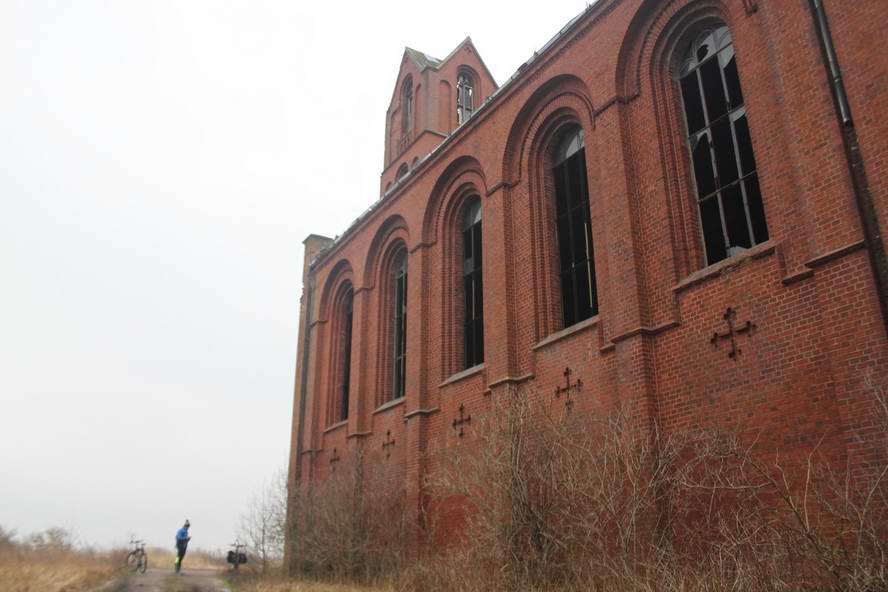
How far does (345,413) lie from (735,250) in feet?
46.6

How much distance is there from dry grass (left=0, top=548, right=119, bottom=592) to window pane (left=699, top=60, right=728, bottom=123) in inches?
564

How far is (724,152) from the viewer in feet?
35.6

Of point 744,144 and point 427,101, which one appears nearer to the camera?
point 744,144

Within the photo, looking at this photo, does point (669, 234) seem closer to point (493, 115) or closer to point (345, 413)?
point (493, 115)

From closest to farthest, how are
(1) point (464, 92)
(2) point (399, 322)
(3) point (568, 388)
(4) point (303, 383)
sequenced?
1. (3) point (568, 388)
2. (2) point (399, 322)
3. (4) point (303, 383)
4. (1) point (464, 92)

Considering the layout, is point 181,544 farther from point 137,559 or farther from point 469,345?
point 469,345

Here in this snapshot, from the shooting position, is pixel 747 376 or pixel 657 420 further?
pixel 657 420

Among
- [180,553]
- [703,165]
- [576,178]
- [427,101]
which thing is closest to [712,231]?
[703,165]

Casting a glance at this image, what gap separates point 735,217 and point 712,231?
0.40 meters

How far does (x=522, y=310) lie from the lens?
13.8 m

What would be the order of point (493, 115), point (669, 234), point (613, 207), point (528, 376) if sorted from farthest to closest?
point (493, 115) → point (528, 376) → point (613, 207) → point (669, 234)

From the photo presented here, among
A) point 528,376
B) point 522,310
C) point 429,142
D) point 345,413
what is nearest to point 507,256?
point 522,310

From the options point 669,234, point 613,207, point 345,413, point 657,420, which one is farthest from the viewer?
point 345,413

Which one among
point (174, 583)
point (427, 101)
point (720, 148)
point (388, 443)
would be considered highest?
point (427, 101)
